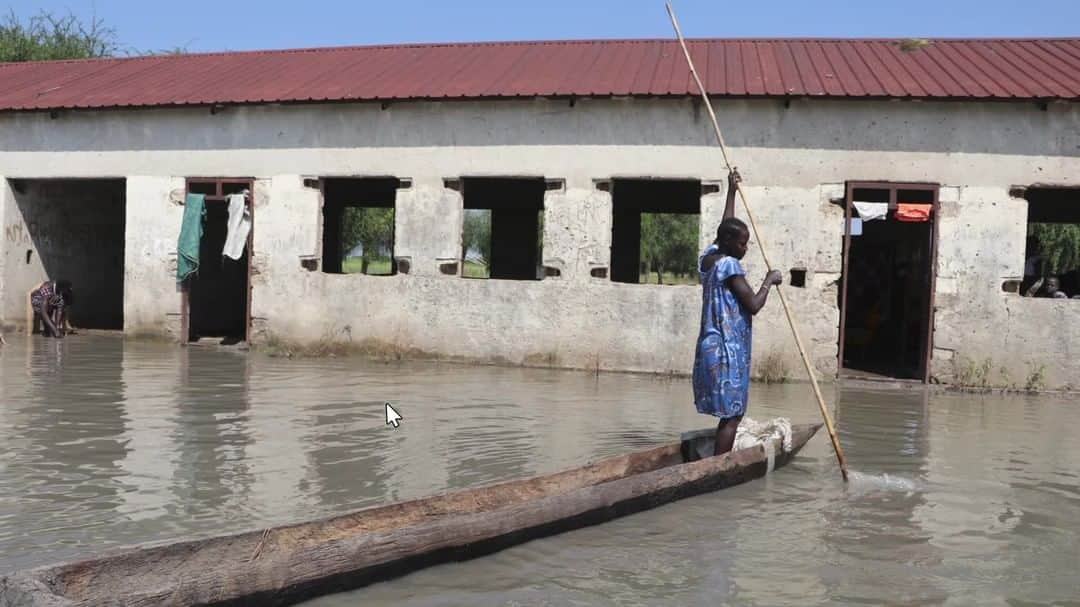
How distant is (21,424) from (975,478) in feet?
23.3

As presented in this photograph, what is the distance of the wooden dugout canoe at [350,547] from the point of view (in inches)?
132

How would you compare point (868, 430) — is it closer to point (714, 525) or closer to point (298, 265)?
point (714, 525)

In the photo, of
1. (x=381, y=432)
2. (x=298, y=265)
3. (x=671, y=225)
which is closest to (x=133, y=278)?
(x=298, y=265)

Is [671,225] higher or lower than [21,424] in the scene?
higher

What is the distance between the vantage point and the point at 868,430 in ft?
28.8

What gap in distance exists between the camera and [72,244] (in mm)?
16656

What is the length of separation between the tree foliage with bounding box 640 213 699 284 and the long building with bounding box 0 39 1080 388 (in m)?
25.5

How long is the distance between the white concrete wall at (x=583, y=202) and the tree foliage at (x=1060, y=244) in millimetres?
16842

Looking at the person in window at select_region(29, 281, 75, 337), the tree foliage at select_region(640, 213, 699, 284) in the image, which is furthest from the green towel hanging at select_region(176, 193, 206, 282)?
the tree foliage at select_region(640, 213, 699, 284)

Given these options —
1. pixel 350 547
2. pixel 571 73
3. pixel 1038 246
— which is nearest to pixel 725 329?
pixel 350 547

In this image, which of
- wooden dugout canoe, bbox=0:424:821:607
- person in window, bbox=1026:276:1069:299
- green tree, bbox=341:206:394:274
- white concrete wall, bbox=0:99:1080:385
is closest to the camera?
wooden dugout canoe, bbox=0:424:821:607

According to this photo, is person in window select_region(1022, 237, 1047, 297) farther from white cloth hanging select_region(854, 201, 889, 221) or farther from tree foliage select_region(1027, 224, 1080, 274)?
tree foliage select_region(1027, 224, 1080, 274)

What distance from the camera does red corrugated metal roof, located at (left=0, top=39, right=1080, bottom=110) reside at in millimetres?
12445

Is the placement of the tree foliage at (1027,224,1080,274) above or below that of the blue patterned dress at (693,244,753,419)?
above
